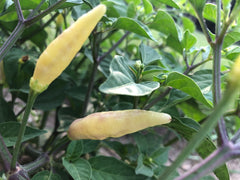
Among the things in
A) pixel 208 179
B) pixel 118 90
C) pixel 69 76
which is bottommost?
pixel 208 179

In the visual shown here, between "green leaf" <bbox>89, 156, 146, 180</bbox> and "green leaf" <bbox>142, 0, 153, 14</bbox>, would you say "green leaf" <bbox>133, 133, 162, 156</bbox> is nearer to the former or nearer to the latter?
"green leaf" <bbox>89, 156, 146, 180</bbox>

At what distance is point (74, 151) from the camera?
0.48m

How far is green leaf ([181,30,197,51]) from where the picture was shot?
503mm

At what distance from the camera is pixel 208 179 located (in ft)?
1.94

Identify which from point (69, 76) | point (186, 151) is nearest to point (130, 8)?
point (69, 76)

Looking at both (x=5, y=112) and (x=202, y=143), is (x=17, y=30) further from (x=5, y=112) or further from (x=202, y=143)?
(x=202, y=143)

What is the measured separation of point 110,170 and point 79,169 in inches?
3.1

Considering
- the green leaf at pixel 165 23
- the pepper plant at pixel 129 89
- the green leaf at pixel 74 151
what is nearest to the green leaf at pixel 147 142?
the pepper plant at pixel 129 89

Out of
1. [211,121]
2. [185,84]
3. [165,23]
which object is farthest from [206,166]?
[165,23]

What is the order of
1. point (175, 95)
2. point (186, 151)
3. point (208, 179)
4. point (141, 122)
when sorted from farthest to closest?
point (208, 179) < point (175, 95) < point (141, 122) < point (186, 151)

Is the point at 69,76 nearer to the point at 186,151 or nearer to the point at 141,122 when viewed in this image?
the point at 141,122

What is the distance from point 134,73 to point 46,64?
153 mm

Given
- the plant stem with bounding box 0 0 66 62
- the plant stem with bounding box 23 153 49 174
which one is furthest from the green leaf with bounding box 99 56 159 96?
the plant stem with bounding box 23 153 49 174

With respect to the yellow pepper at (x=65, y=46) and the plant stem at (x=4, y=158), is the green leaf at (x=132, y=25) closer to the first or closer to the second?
the yellow pepper at (x=65, y=46)
